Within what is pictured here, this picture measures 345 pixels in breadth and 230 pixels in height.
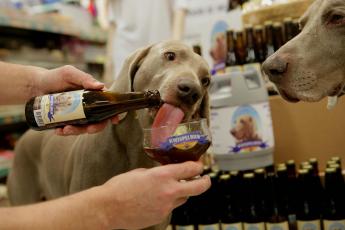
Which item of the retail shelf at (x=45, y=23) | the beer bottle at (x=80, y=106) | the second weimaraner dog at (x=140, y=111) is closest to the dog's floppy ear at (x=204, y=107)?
the second weimaraner dog at (x=140, y=111)

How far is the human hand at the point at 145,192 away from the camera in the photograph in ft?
3.52

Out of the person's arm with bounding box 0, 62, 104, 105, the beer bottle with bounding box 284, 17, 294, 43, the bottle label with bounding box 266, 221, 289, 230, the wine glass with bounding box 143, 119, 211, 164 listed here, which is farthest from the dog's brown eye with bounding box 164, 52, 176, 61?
the beer bottle with bounding box 284, 17, 294, 43

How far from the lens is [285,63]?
1490 millimetres

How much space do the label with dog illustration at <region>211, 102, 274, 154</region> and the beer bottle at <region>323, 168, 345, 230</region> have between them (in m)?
0.37

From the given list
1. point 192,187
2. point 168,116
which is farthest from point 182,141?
point 168,116

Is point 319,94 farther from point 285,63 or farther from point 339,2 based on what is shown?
point 339,2

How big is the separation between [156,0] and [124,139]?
195 centimetres

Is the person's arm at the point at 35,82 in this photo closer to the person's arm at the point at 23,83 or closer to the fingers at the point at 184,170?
the person's arm at the point at 23,83

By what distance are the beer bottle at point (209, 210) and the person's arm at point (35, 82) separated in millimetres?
798

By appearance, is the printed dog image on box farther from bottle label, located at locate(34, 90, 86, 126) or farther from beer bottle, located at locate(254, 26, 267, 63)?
bottle label, located at locate(34, 90, 86, 126)

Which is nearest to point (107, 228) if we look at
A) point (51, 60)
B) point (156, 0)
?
point (156, 0)

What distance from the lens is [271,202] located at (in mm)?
2064

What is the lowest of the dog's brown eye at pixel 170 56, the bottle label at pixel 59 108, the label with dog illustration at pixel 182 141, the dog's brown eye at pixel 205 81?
the label with dog illustration at pixel 182 141

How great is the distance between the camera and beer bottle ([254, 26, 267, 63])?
2666 mm
